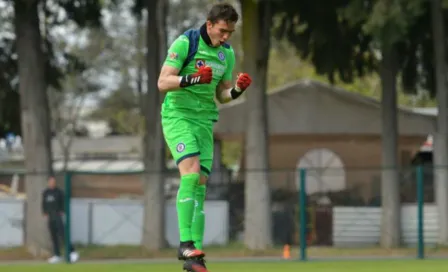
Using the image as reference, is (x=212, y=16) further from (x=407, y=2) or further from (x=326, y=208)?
(x=326, y=208)

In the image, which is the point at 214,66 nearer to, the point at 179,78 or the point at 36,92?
the point at 179,78

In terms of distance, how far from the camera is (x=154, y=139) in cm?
2781

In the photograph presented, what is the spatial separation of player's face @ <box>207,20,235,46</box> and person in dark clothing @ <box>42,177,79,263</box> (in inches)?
634

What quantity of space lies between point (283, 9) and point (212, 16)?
60.0ft

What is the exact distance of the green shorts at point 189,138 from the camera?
29.1 ft

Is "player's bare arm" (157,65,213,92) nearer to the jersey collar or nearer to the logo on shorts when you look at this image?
the jersey collar

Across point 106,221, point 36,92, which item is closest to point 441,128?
point 106,221

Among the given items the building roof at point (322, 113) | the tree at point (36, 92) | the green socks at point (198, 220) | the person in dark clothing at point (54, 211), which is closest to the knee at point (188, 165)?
the green socks at point (198, 220)

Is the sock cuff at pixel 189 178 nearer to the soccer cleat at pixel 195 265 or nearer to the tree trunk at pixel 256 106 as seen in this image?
the soccer cleat at pixel 195 265

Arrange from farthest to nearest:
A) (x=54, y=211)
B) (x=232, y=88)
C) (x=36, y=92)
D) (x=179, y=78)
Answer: (x=36, y=92), (x=54, y=211), (x=232, y=88), (x=179, y=78)

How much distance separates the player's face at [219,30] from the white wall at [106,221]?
17.2 meters

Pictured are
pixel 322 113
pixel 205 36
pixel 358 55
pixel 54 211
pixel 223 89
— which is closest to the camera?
pixel 205 36

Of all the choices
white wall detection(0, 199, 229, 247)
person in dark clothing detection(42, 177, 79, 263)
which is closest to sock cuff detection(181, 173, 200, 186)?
person in dark clothing detection(42, 177, 79, 263)

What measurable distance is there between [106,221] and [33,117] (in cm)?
324
